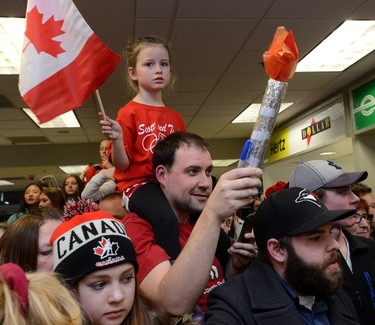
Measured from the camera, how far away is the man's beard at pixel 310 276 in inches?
50.1

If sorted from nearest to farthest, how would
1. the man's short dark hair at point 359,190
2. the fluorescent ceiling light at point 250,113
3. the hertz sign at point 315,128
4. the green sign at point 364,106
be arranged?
the man's short dark hair at point 359,190, the green sign at point 364,106, the hertz sign at point 315,128, the fluorescent ceiling light at point 250,113

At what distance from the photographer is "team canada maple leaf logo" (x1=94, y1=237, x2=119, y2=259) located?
1227mm

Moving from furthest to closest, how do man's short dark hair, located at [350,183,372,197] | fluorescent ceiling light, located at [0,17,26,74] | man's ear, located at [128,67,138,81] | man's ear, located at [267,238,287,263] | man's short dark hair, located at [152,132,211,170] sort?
fluorescent ceiling light, located at [0,17,26,74], man's short dark hair, located at [350,183,372,197], man's ear, located at [128,67,138,81], man's short dark hair, located at [152,132,211,170], man's ear, located at [267,238,287,263]

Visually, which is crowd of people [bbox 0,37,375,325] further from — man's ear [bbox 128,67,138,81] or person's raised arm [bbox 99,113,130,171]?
man's ear [bbox 128,67,138,81]

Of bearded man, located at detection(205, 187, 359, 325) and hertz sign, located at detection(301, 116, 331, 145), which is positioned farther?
hertz sign, located at detection(301, 116, 331, 145)

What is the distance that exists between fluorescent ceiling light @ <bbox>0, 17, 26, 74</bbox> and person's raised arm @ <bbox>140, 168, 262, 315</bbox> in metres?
3.40

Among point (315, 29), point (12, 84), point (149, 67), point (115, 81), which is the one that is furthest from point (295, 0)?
point (12, 84)

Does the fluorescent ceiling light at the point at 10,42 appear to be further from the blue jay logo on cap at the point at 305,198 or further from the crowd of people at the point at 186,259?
the blue jay logo on cap at the point at 305,198

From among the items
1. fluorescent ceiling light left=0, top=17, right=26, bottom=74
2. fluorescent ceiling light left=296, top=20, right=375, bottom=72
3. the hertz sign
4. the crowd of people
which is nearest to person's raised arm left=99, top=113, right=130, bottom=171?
the crowd of people

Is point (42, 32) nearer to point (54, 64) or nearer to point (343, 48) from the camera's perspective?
point (54, 64)

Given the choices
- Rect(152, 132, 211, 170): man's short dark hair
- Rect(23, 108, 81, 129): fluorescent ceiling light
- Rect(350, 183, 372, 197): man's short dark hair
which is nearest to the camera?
Rect(152, 132, 211, 170): man's short dark hair

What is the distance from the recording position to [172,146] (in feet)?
4.92

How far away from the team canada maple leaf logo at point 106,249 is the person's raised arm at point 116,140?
54 centimetres

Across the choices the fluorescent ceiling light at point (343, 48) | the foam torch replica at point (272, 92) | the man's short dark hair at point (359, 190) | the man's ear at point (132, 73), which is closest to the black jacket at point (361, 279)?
the foam torch replica at point (272, 92)
